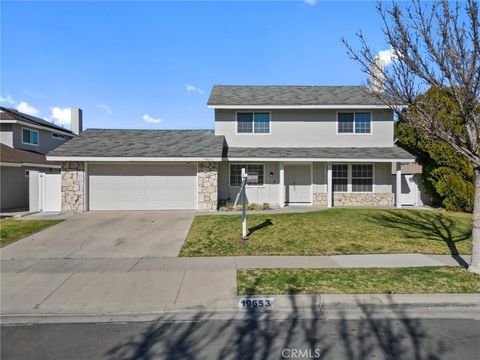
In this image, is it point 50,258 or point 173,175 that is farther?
point 173,175

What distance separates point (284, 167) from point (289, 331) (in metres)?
13.6

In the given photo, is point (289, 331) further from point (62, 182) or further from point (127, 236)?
point (62, 182)

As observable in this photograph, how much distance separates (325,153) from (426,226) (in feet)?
20.1

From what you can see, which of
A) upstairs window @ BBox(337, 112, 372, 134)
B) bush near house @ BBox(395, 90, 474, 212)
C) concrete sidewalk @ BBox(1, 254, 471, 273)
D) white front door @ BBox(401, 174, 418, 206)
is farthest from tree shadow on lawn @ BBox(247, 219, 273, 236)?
white front door @ BBox(401, 174, 418, 206)

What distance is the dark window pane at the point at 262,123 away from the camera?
18.6 m

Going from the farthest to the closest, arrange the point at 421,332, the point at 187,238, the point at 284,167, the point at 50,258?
the point at 284,167 < the point at 187,238 < the point at 50,258 < the point at 421,332

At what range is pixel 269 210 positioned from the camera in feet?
52.5

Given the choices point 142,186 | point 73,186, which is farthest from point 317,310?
point 73,186

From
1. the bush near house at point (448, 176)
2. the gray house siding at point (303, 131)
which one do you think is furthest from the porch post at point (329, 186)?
the bush near house at point (448, 176)

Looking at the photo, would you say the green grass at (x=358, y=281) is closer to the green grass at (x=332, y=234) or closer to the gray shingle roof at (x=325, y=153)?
the green grass at (x=332, y=234)

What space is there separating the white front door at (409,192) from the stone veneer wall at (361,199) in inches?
46.9

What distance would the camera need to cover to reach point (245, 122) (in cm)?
1859

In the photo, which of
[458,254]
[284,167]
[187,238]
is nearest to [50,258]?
[187,238]

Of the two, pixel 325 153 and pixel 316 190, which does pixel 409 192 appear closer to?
pixel 316 190
